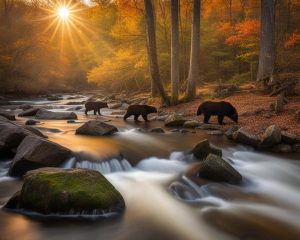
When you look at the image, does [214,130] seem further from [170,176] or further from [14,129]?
[14,129]

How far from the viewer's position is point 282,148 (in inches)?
379

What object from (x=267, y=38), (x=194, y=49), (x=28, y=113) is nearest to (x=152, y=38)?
(x=194, y=49)

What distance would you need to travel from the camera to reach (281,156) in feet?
30.2

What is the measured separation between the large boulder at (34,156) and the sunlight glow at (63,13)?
43.5 meters

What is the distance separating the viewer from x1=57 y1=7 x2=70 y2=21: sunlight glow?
47.3 metres

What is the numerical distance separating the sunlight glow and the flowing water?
4130 cm

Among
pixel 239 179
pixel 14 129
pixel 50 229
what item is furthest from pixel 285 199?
pixel 14 129

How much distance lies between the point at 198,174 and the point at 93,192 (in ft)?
9.39

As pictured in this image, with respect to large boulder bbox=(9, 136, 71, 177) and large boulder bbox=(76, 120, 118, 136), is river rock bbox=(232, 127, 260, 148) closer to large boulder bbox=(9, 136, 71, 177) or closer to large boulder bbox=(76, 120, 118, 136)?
large boulder bbox=(76, 120, 118, 136)

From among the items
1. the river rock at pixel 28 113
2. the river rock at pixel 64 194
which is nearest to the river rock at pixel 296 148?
the river rock at pixel 64 194

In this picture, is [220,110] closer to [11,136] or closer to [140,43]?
[11,136]

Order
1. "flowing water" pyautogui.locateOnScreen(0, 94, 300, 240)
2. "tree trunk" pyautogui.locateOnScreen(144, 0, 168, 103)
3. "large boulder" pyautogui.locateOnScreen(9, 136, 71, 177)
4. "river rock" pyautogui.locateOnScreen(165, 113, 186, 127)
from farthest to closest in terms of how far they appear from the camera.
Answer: "tree trunk" pyautogui.locateOnScreen(144, 0, 168, 103)
"river rock" pyautogui.locateOnScreen(165, 113, 186, 127)
"large boulder" pyautogui.locateOnScreen(9, 136, 71, 177)
"flowing water" pyautogui.locateOnScreen(0, 94, 300, 240)

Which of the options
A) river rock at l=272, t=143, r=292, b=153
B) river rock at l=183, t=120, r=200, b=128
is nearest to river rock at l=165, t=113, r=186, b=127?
river rock at l=183, t=120, r=200, b=128

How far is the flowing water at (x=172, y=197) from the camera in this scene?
188 inches
